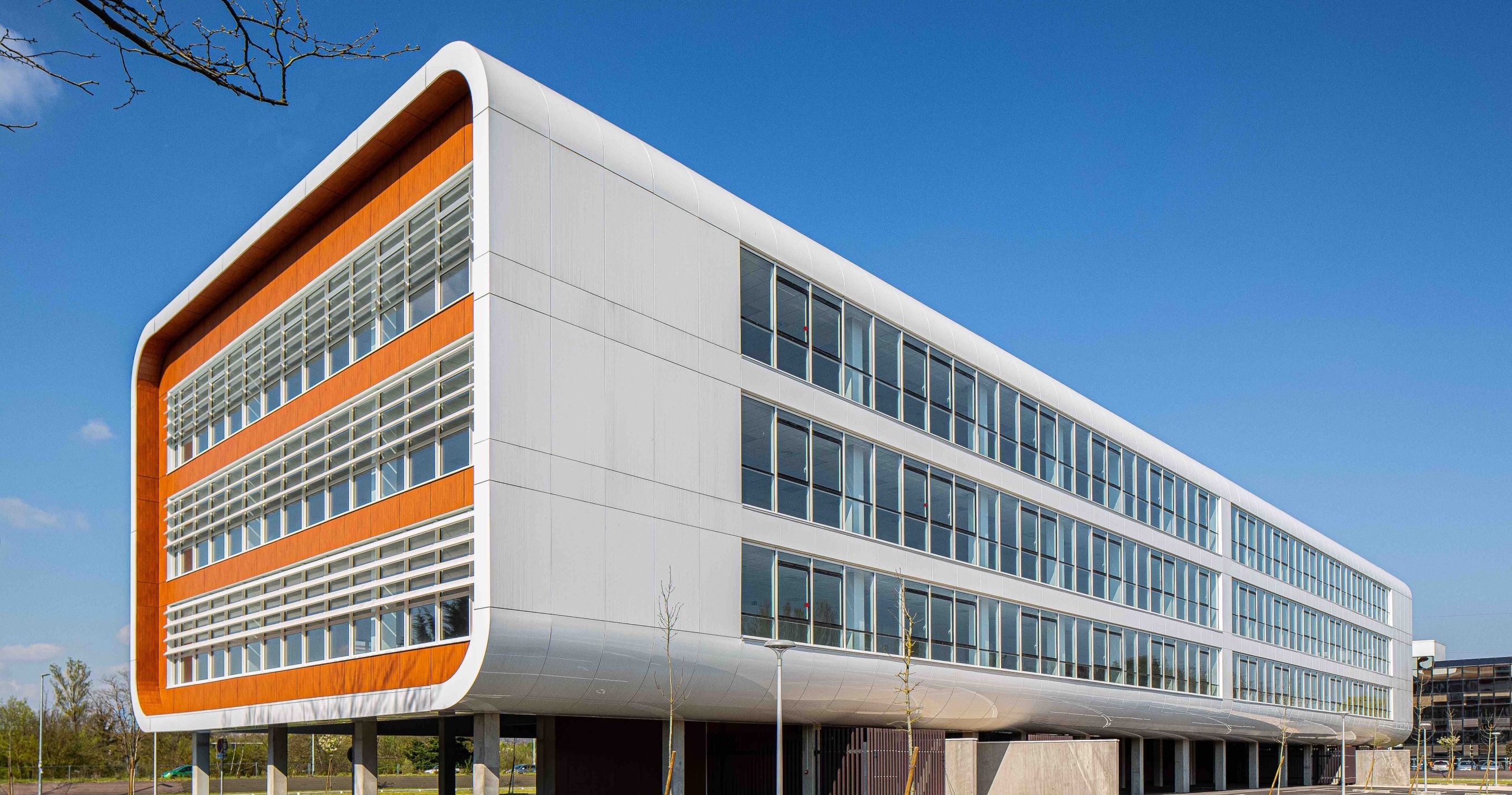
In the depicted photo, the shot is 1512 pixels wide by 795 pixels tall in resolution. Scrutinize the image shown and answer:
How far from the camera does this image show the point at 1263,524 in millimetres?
63031

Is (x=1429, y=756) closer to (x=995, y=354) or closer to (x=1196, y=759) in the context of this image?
(x=1196, y=759)

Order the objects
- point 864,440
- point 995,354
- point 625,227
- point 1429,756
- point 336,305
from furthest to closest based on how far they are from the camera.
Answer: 1. point 1429,756
2. point 995,354
3. point 864,440
4. point 336,305
5. point 625,227

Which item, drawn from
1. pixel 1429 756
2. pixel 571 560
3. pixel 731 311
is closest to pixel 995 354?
pixel 731 311

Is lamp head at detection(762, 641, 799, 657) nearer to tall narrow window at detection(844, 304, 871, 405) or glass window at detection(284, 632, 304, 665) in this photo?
tall narrow window at detection(844, 304, 871, 405)

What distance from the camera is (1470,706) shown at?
12256cm

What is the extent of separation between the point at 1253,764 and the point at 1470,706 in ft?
238

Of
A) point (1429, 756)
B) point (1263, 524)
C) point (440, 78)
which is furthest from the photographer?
point (1429, 756)

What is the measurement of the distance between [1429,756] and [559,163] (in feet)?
389

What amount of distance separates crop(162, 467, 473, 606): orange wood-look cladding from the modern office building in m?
0.09

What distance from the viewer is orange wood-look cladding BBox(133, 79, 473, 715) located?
80.8 feet

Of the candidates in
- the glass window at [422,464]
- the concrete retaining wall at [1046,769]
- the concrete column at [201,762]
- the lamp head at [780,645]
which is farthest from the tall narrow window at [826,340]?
the concrete column at [201,762]

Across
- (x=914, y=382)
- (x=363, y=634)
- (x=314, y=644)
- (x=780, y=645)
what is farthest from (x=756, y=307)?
(x=314, y=644)

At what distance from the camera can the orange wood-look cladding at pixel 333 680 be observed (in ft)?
77.7

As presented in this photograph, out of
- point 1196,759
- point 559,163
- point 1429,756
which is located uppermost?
point 559,163
